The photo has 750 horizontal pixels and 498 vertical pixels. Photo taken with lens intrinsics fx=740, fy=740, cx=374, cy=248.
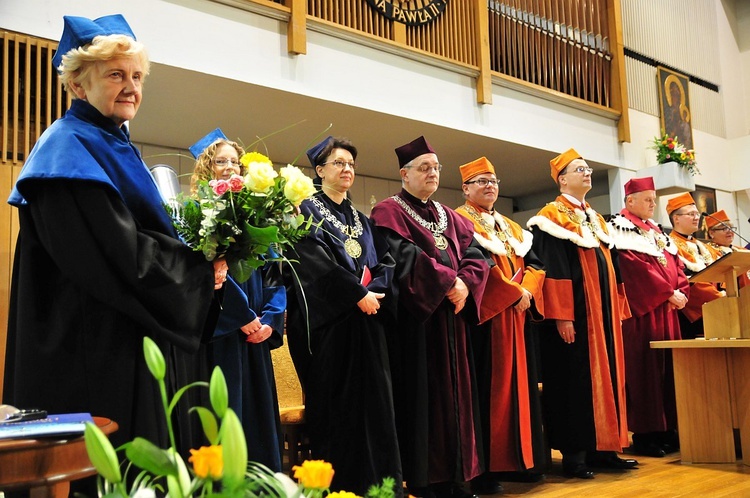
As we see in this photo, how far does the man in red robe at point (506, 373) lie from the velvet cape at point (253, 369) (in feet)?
4.37

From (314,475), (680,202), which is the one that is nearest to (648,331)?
(680,202)

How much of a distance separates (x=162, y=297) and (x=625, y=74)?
798cm

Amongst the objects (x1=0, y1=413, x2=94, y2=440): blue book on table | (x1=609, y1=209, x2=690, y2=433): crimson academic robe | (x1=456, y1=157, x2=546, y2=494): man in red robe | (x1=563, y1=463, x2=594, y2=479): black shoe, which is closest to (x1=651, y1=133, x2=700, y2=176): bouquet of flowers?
(x1=609, y1=209, x2=690, y2=433): crimson academic robe

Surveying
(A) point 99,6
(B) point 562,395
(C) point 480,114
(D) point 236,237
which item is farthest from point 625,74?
(D) point 236,237

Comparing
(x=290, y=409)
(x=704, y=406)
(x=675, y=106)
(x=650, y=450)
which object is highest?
(x=675, y=106)

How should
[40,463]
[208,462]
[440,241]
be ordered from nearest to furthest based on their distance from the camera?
[208,462] < [40,463] < [440,241]

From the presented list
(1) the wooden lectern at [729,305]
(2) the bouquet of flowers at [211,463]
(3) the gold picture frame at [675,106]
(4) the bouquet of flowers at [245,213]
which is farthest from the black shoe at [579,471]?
(3) the gold picture frame at [675,106]

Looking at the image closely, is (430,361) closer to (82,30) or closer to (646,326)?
(646,326)

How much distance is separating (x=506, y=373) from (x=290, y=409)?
3.84 ft

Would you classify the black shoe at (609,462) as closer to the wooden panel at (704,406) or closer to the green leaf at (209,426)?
the wooden panel at (704,406)

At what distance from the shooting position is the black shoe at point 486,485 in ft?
12.6

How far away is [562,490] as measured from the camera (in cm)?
380

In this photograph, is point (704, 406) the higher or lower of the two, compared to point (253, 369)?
lower

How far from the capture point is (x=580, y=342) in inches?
174
